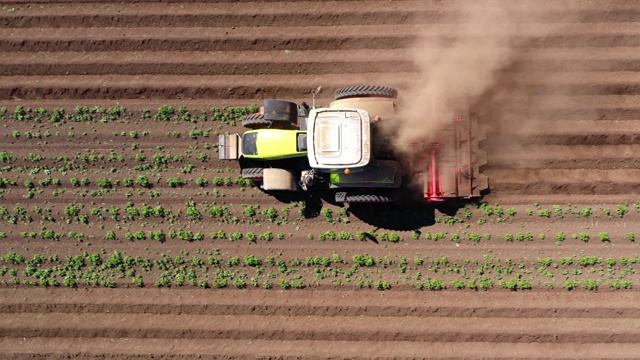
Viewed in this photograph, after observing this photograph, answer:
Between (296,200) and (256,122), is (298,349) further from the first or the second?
(256,122)

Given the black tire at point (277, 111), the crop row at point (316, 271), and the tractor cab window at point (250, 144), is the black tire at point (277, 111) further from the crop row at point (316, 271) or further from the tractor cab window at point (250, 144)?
the crop row at point (316, 271)

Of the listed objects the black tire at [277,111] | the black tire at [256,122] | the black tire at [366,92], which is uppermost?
the black tire at [366,92]

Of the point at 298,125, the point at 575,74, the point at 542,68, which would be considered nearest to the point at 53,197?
the point at 298,125

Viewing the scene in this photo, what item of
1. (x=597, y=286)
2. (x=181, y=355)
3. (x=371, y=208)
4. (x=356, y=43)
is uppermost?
(x=356, y=43)

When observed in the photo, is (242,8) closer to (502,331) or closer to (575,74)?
(575,74)

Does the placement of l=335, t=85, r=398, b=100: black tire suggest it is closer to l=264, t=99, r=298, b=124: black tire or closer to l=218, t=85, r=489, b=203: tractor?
l=218, t=85, r=489, b=203: tractor

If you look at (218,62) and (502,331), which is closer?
(502,331)

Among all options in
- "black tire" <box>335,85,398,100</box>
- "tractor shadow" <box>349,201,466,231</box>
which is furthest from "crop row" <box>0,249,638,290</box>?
"black tire" <box>335,85,398,100</box>

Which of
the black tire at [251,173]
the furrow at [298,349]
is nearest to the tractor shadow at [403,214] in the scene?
the black tire at [251,173]

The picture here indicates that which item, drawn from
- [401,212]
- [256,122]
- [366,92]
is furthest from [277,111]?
[401,212]
